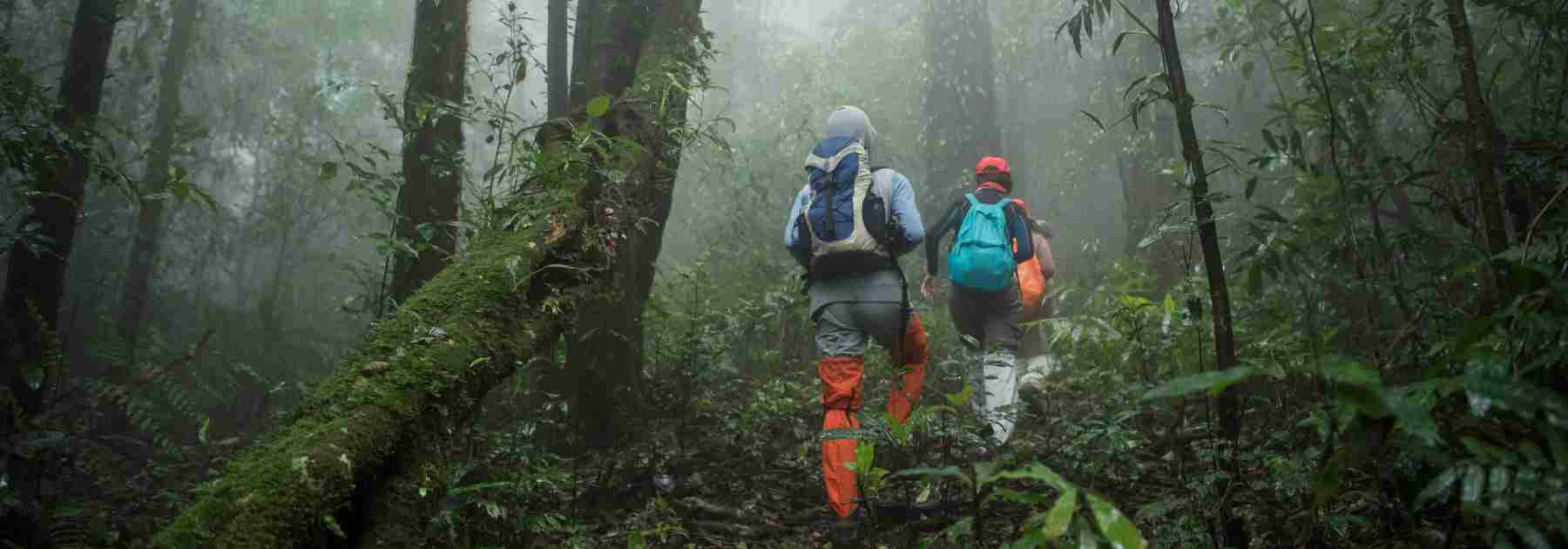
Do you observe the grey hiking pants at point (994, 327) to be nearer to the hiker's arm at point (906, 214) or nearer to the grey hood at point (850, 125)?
the hiker's arm at point (906, 214)

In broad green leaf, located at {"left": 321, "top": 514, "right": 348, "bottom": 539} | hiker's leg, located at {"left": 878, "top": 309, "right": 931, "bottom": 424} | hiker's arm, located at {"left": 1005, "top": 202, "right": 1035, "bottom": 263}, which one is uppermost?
hiker's arm, located at {"left": 1005, "top": 202, "right": 1035, "bottom": 263}

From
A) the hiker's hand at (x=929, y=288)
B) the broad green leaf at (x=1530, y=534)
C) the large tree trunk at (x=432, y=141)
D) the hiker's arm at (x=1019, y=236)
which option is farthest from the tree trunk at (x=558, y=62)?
the broad green leaf at (x=1530, y=534)

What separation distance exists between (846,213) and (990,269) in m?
1.40

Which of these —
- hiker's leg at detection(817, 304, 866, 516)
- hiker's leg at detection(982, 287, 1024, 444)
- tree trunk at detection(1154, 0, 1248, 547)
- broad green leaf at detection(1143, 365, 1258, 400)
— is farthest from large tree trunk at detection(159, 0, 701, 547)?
hiker's leg at detection(982, 287, 1024, 444)

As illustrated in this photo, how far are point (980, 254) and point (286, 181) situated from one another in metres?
12.2

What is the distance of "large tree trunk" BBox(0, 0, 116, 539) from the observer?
4418 mm

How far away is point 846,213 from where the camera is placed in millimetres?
4484

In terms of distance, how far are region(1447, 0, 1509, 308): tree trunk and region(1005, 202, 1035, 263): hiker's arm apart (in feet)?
9.52

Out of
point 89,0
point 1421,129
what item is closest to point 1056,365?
point 1421,129

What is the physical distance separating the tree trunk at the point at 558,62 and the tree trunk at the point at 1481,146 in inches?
194

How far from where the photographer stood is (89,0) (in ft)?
16.6

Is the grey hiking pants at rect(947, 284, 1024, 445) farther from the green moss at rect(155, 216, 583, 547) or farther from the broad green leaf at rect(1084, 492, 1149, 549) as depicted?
the broad green leaf at rect(1084, 492, 1149, 549)

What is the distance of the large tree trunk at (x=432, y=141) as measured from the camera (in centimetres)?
488

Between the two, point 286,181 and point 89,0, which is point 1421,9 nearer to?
point 89,0
